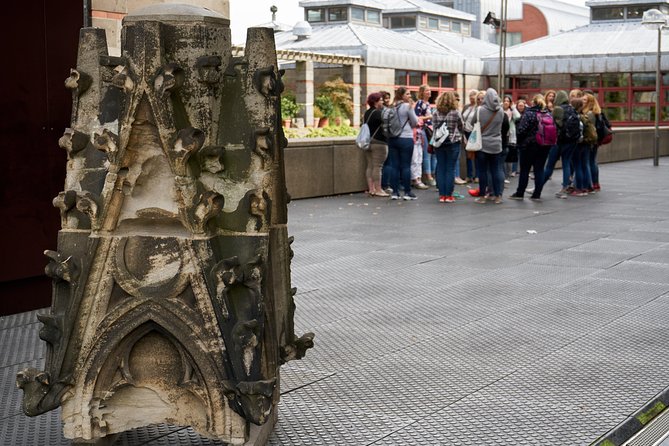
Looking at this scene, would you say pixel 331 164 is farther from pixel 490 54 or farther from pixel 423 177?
pixel 490 54

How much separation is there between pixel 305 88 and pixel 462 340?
125 ft

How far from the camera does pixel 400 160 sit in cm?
1809

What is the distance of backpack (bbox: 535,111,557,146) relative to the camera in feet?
57.3

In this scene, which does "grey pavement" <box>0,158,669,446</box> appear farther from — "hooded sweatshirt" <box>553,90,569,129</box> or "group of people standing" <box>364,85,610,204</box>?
"hooded sweatshirt" <box>553,90,569,129</box>

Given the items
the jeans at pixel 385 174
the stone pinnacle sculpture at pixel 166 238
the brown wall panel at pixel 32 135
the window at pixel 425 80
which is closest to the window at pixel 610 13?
the window at pixel 425 80

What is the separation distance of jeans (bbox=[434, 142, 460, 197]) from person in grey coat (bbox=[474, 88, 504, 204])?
1.45 feet

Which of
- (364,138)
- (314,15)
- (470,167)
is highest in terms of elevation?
(314,15)

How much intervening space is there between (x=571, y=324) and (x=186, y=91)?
422 centimetres

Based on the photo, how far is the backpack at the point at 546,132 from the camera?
17.5 metres

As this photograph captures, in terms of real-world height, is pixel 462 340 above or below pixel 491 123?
below

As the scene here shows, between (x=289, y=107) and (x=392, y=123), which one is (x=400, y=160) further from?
(x=289, y=107)

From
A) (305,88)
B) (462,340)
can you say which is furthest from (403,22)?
(462,340)

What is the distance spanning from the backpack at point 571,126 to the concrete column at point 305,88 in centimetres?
2668

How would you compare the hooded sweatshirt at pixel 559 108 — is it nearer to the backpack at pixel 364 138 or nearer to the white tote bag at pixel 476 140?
the white tote bag at pixel 476 140
